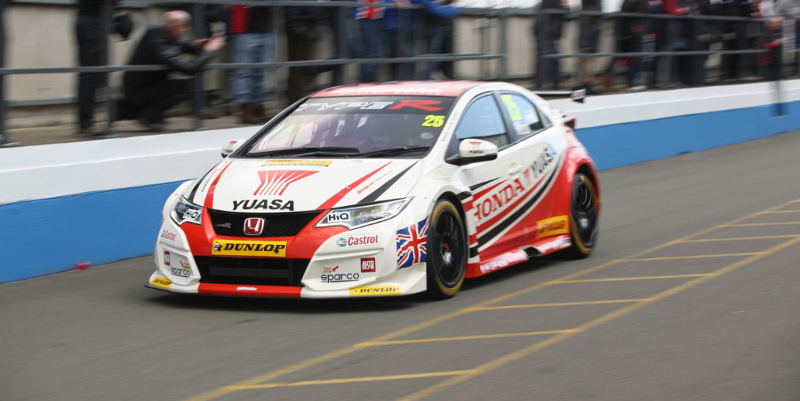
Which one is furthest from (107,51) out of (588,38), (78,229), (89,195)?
(588,38)

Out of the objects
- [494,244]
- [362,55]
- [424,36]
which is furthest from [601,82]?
[494,244]

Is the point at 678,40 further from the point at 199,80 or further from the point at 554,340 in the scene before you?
the point at 554,340

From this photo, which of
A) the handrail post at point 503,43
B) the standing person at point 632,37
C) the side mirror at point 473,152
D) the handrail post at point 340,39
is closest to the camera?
the side mirror at point 473,152

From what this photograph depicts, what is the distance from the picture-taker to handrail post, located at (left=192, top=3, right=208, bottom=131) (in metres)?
11.2

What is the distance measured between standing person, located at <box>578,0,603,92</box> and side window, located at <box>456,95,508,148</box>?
30.2ft

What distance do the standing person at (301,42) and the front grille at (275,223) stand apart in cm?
490

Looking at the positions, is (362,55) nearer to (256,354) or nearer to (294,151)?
(294,151)

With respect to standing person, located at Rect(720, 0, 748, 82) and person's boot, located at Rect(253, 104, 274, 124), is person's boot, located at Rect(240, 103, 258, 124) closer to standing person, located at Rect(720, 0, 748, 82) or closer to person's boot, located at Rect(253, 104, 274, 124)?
person's boot, located at Rect(253, 104, 274, 124)

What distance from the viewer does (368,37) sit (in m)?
13.4

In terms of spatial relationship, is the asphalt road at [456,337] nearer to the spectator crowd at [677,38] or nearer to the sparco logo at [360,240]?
the sparco logo at [360,240]

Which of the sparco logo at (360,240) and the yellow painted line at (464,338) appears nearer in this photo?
the yellow painted line at (464,338)

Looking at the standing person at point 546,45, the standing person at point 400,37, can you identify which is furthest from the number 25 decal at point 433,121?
the standing person at point 546,45

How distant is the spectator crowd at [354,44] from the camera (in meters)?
10.6

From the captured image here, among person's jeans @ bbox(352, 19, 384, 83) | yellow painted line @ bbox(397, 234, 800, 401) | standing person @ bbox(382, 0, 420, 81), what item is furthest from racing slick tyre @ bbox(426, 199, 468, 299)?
standing person @ bbox(382, 0, 420, 81)
